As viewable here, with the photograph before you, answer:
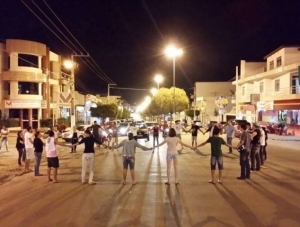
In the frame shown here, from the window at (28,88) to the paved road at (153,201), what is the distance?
36305mm

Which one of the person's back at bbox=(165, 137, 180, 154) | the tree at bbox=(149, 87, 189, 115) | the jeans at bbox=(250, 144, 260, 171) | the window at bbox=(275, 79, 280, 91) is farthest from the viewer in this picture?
the tree at bbox=(149, 87, 189, 115)

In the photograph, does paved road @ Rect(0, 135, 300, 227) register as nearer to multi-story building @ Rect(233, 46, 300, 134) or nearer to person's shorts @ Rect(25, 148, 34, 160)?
person's shorts @ Rect(25, 148, 34, 160)

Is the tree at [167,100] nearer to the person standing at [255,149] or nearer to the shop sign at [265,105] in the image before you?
the shop sign at [265,105]

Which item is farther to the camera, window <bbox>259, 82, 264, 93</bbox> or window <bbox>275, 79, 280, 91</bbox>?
window <bbox>259, 82, 264, 93</bbox>

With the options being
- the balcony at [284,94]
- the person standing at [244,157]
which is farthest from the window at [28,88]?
the person standing at [244,157]

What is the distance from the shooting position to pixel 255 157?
15734 mm

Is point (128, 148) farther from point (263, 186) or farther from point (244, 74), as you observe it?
point (244, 74)

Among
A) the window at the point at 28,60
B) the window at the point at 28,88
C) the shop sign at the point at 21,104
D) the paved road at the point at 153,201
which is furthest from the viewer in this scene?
the window at the point at 28,88

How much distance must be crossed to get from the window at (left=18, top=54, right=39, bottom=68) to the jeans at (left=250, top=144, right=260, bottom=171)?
38796 millimetres

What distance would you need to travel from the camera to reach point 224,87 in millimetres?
93500

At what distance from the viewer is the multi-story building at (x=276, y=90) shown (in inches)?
1709

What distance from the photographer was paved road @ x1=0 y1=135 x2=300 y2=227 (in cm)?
Answer: 834

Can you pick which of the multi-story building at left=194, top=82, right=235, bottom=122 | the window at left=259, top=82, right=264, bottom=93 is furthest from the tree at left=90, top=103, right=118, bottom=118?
the window at left=259, top=82, right=264, bottom=93

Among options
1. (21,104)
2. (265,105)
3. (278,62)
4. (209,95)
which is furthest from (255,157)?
(209,95)
